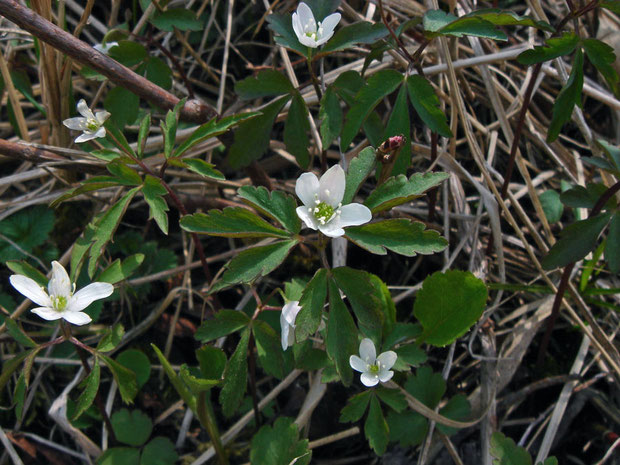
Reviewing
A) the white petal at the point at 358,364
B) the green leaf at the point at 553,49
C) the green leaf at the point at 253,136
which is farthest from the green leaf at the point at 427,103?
the white petal at the point at 358,364

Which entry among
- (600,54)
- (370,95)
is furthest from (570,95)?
(370,95)

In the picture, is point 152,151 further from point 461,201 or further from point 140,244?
point 461,201

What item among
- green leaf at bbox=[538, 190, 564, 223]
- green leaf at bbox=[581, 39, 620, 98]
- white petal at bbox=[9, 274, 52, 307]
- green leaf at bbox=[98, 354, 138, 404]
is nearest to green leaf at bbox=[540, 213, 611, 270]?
green leaf at bbox=[581, 39, 620, 98]

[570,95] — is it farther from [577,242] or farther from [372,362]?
[372,362]

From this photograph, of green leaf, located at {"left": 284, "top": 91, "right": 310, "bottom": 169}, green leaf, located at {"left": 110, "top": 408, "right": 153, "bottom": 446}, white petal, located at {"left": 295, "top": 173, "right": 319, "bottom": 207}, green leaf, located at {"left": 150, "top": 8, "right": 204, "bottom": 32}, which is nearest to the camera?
white petal, located at {"left": 295, "top": 173, "right": 319, "bottom": 207}

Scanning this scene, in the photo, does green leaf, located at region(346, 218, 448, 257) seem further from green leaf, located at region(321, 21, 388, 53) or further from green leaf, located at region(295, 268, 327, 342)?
green leaf, located at region(321, 21, 388, 53)

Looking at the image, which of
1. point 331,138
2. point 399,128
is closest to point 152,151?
point 331,138
